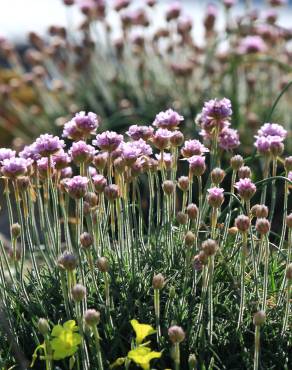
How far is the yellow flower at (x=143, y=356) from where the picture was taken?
1946 millimetres

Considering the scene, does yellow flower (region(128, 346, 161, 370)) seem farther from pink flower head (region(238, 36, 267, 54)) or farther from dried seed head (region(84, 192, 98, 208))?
pink flower head (region(238, 36, 267, 54))

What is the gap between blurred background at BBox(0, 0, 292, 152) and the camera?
4.71 meters

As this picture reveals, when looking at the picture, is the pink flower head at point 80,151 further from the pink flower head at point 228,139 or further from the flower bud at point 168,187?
the pink flower head at point 228,139

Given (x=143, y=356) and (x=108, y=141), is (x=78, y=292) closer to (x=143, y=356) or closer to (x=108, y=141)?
(x=143, y=356)

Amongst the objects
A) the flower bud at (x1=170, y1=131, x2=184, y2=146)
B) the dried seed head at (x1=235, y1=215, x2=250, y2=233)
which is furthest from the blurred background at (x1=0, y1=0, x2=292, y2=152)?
the dried seed head at (x1=235, y1=215, x2=250, y2=233)

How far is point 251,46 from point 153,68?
86 centimetres

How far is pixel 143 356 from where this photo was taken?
6.41ft

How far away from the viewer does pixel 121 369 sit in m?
2.16

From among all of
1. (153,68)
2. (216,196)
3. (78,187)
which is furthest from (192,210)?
(153,68)

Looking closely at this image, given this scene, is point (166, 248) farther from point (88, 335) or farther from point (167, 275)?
point (88, 335)

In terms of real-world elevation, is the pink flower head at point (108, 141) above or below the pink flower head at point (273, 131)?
below

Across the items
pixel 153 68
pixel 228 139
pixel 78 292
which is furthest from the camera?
pixel 153 68

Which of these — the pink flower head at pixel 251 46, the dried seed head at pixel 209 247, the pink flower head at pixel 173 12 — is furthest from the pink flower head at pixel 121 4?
the dried seed head at pixel 209 247

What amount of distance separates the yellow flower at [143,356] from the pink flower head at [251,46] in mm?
2914
